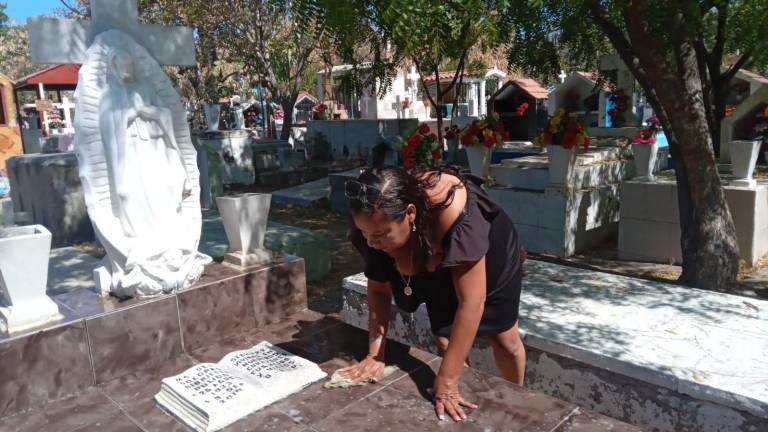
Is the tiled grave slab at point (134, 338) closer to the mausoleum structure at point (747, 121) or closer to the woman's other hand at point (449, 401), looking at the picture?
the woman's other hand at point (449, 401)

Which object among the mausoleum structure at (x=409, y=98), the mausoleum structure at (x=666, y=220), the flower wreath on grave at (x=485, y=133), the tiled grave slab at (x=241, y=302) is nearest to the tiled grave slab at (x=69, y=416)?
the tiled grave slab at (x=241, y=302)

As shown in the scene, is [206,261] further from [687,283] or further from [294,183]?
[294,183]

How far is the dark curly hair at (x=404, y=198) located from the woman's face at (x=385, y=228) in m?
0.01

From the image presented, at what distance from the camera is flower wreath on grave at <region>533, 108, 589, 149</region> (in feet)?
20.8

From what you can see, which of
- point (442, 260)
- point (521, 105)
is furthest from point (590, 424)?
point (521, 105)

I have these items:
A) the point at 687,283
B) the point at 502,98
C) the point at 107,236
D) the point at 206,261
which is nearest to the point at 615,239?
the point at 687,283

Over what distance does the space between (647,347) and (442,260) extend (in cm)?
154

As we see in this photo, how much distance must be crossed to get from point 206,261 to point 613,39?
3960 millimetres

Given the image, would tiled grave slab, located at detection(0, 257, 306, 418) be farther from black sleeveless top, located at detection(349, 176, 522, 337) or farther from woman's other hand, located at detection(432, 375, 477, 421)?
woman's other hand, located at detection(432, 375, 477, 421)

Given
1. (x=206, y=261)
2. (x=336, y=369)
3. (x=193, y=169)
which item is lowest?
(x=336, y=369)

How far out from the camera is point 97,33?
10.9 feet

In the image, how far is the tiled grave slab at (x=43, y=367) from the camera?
8.42 feet

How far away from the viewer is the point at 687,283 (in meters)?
5.27

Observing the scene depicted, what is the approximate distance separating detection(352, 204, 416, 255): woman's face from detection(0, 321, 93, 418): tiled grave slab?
1.82 m
